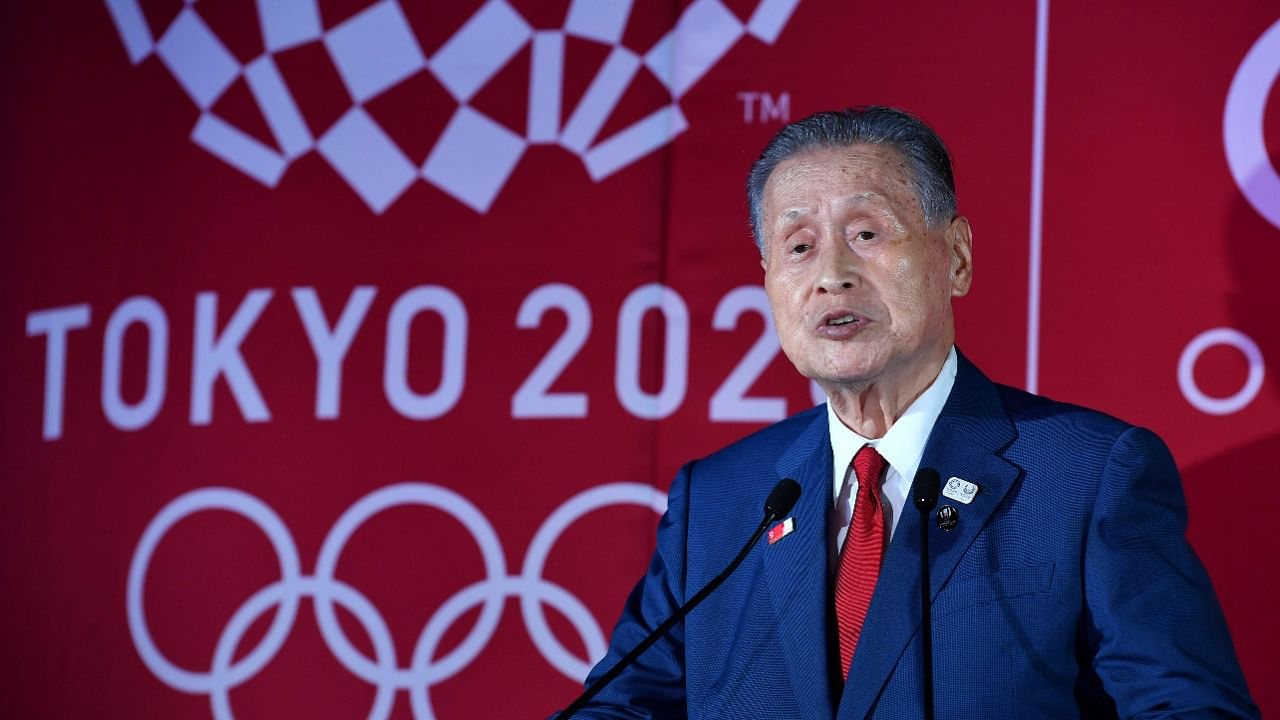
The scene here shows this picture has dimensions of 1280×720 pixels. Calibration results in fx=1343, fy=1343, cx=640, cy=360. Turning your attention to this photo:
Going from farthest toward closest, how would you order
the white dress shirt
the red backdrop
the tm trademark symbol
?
the tm trademark symbol < the red backdrop < the white dress shirt

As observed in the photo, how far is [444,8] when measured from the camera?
3.02m

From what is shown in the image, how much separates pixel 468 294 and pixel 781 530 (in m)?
1.27

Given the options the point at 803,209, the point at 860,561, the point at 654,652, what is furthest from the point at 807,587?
the point at 803,209

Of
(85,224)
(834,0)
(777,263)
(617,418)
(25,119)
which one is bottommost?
(617,418)

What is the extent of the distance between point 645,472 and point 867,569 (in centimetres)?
111

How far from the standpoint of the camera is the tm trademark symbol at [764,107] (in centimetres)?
280

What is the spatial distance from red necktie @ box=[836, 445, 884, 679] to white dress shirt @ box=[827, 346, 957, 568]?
0.02 m

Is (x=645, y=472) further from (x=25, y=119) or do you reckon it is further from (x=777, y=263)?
(x=25, y=119)

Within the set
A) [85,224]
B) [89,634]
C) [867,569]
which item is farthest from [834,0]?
[89,634]

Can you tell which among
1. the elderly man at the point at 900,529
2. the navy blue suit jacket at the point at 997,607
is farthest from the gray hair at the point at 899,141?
the navy blue suit jacket at the point at 997,607

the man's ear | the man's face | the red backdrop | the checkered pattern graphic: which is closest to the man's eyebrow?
the man's face

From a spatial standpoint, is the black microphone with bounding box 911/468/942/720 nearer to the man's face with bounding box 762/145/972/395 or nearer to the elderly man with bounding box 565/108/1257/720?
the elderly man with bounding box 565/108/1257/720

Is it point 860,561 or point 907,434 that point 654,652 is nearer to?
point 860,561

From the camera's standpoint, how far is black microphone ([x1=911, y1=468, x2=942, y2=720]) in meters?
1.55
